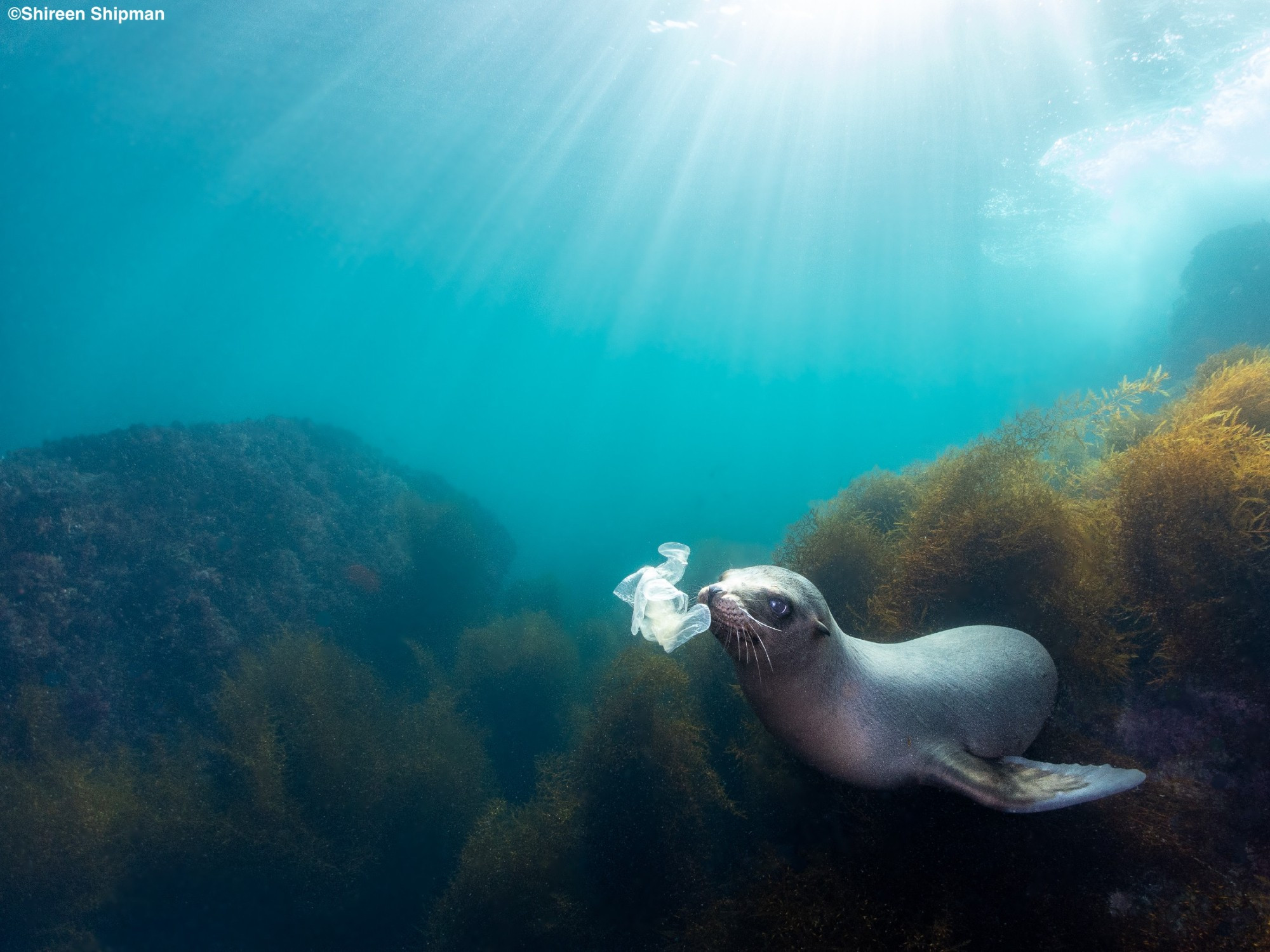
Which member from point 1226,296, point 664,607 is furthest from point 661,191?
point 664,607

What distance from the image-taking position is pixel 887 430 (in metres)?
69.6

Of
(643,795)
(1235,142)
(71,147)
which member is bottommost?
(643,795)

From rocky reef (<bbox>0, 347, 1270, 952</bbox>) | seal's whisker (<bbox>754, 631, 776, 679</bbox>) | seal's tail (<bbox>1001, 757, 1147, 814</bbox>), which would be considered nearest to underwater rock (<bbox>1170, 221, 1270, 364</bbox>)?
rocky reef (<bbox>0, 347, 1270, 952</bbox>)

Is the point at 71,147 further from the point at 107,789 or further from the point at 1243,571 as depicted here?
the point at 1243,571

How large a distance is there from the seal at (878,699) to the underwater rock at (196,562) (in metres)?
8.96

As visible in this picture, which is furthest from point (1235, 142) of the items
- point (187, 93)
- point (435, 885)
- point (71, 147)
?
point (71, 147)

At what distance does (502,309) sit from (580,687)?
63.7 m

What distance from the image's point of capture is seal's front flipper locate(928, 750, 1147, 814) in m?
1.89

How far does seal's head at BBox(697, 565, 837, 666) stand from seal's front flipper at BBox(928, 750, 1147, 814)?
0.80 meters

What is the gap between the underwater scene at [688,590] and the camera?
2396 mm

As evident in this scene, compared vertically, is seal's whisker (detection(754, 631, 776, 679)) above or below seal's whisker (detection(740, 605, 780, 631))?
below

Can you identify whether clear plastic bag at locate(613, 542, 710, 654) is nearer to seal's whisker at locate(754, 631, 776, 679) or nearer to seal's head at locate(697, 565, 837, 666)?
seal's head at locate(697, 565, 837, 666)

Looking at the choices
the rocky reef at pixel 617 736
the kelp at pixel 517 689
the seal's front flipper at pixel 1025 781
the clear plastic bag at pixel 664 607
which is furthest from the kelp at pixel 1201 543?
the kelp at pixel 517 689

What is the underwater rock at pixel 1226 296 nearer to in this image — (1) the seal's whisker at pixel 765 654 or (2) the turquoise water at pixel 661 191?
(2) the turquoise water at pixel 661 191
